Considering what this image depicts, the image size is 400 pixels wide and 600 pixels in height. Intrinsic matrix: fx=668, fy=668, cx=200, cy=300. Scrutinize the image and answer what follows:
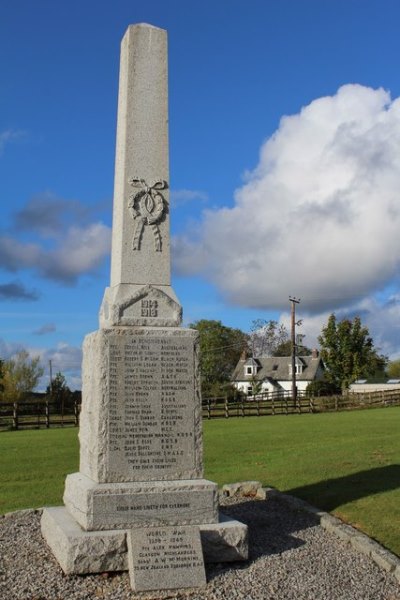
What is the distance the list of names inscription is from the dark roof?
248 ft

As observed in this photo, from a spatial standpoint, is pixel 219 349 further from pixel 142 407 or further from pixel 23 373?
pixel 142 407

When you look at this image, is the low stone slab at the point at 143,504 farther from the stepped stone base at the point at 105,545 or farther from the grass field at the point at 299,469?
the grass field at the point at 299,469

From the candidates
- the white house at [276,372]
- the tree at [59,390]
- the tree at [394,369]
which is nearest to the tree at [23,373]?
the tree at [59,390]

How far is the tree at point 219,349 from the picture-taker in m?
85.7

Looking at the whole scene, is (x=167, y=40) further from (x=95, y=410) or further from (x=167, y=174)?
(x=95, y=410)

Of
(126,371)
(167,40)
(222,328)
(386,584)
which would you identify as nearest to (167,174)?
(167,40)

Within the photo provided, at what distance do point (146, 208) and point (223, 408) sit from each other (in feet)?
108

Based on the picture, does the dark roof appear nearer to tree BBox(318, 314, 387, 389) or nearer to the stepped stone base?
tree BBox(318, 314, 387, 389)

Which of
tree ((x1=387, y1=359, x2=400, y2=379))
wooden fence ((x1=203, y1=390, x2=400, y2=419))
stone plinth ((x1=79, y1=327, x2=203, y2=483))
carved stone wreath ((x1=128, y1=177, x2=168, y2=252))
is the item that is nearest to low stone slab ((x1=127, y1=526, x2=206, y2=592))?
stone plinth ((x1=79, y1=327, x2=203, y2=483))

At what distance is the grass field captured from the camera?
9.66 meters

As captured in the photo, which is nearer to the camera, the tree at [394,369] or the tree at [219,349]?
the tree at [219,349]

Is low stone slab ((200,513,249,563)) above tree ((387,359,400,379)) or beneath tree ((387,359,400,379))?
beneath

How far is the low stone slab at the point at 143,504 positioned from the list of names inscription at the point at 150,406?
0.23m

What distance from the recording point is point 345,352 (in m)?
71.3
